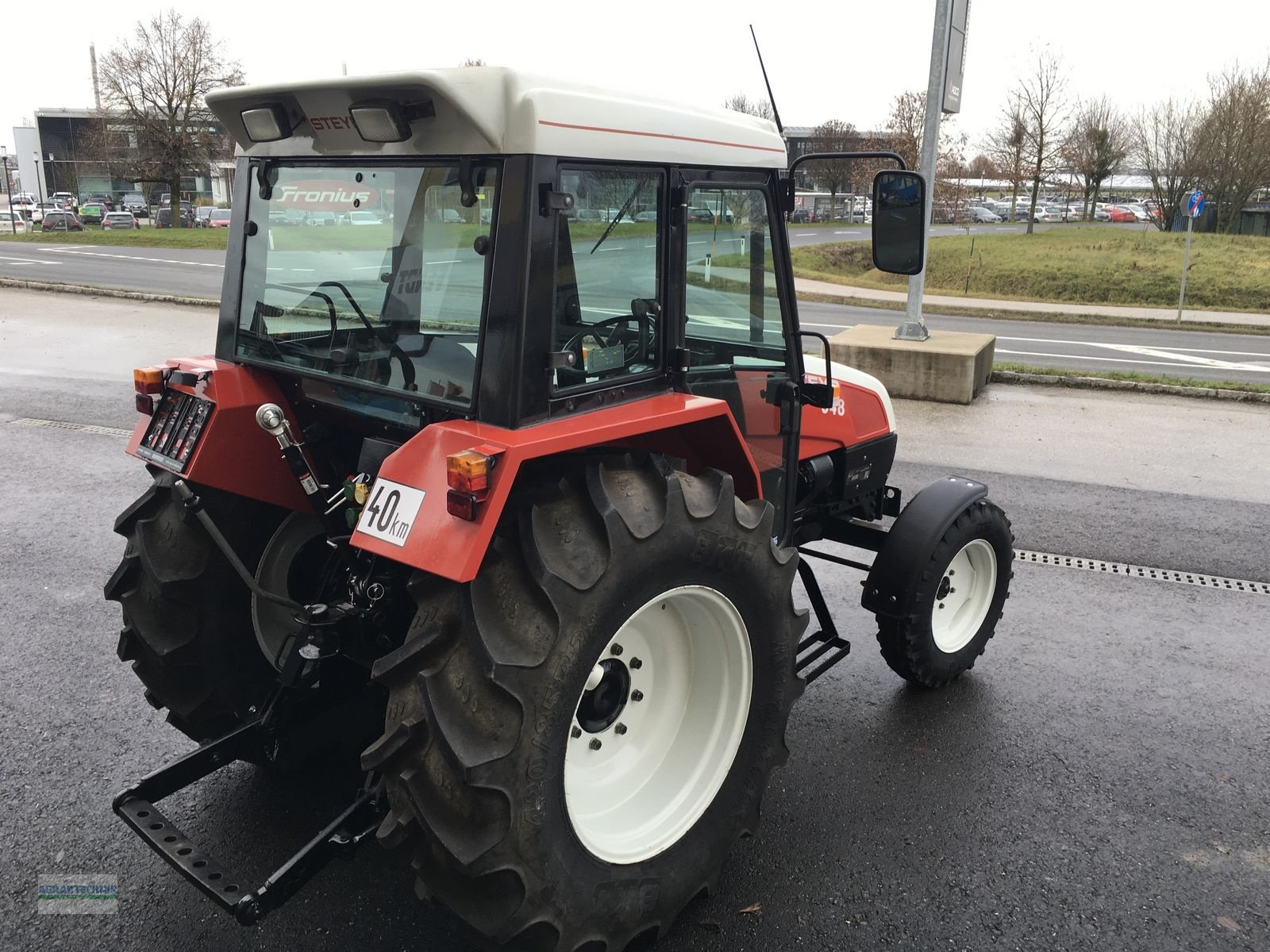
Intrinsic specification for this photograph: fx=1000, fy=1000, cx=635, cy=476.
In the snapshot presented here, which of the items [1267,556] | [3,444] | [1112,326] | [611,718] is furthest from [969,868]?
[1112,326]

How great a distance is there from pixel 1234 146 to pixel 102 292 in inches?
1436

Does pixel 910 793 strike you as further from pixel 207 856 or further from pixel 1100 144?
pixel 1100 144

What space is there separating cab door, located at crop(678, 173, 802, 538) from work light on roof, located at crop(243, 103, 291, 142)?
3.74 ft

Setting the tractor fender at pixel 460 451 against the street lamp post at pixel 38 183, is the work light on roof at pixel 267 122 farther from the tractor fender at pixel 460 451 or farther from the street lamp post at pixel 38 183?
the street lamp post at pixel 38 183

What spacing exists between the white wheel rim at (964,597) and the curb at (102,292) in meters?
14.6

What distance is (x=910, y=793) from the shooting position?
11.9 ft

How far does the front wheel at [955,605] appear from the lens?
4039 mm

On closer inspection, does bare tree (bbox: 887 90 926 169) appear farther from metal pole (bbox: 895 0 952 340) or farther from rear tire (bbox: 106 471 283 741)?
rear tire (bbox: 106 471 283 741)

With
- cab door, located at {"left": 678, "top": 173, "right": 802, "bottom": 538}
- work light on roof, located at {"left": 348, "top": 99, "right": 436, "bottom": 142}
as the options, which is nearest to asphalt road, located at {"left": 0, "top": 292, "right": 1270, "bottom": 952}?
cab door, located at {"left": 678, "top": 173, "right": 802, "bottom": 538}

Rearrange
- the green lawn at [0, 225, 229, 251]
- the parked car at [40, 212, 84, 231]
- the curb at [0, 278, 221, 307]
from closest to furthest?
the curb at [0, 278, 221, 307] < the green lawn at [0, 225, 229, 251] < the parked car at [40, 212, 84, 231]

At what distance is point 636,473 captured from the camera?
262 cm

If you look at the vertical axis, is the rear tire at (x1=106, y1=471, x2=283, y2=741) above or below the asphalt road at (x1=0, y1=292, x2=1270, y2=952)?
above

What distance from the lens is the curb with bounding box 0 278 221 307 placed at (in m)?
16.5

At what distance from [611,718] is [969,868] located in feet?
4.32
